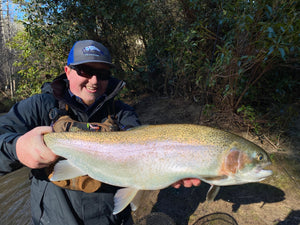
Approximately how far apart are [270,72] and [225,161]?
14.1 feet

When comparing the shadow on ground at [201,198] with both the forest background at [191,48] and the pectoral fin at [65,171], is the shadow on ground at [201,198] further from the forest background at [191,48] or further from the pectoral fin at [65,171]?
the pectoral fin at [65,171]

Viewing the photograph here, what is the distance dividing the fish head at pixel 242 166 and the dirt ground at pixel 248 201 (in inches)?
60.4

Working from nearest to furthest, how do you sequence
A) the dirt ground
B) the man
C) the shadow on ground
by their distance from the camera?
the man < the dirt ground < the shadow on ground

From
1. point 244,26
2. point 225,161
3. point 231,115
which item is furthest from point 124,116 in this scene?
point 231,115

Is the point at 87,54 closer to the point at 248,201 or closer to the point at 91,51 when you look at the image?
the point at 91,51

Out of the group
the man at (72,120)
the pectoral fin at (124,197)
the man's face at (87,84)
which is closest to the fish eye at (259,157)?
the man at (72,120)

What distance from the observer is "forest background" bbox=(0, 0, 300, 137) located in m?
3.54

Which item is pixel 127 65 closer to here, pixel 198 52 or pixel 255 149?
pixel 198 52

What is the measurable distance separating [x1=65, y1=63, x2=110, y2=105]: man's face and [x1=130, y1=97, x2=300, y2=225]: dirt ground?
2167 millimetres

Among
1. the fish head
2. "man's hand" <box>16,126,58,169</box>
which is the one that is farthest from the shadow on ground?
"man's hand" <box>16,126,58,169</box>

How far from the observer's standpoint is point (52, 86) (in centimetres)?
225

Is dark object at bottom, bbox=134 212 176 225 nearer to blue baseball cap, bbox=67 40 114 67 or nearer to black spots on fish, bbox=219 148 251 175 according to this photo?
black spots on fish, bbox=219 148 251 175

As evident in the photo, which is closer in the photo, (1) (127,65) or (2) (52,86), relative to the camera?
(2) (52,86)

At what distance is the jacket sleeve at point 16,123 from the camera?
160 cm
